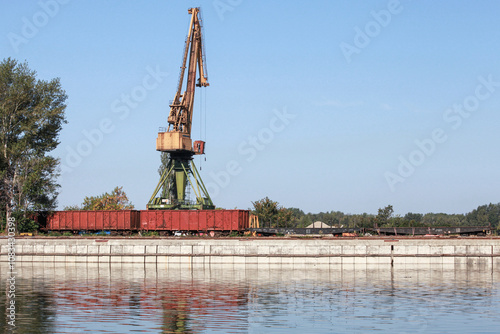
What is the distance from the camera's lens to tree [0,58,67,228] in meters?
62.7

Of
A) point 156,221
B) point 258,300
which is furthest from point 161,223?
point 258,300

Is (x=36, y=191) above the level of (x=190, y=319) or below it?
above

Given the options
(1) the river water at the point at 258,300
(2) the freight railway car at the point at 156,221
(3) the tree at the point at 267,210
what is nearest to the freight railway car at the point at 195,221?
(2) the freight railway car at the point at 156,221

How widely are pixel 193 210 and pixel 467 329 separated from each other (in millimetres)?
41556

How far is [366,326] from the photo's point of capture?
22.3m

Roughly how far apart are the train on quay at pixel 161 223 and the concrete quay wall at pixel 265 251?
6.42 metres

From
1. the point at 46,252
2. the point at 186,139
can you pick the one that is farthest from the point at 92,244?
the point at 186,139

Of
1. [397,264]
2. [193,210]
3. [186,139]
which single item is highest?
[186,139]

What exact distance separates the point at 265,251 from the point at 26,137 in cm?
3175

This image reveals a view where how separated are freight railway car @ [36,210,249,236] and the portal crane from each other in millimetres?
3491

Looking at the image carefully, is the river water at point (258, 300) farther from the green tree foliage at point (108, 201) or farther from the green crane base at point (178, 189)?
the green tree foliage at point (108, 201)

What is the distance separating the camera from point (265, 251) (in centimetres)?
4997

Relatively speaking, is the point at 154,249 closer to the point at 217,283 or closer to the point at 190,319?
the point at 217,283

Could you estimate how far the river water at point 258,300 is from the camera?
2234 centimetres
